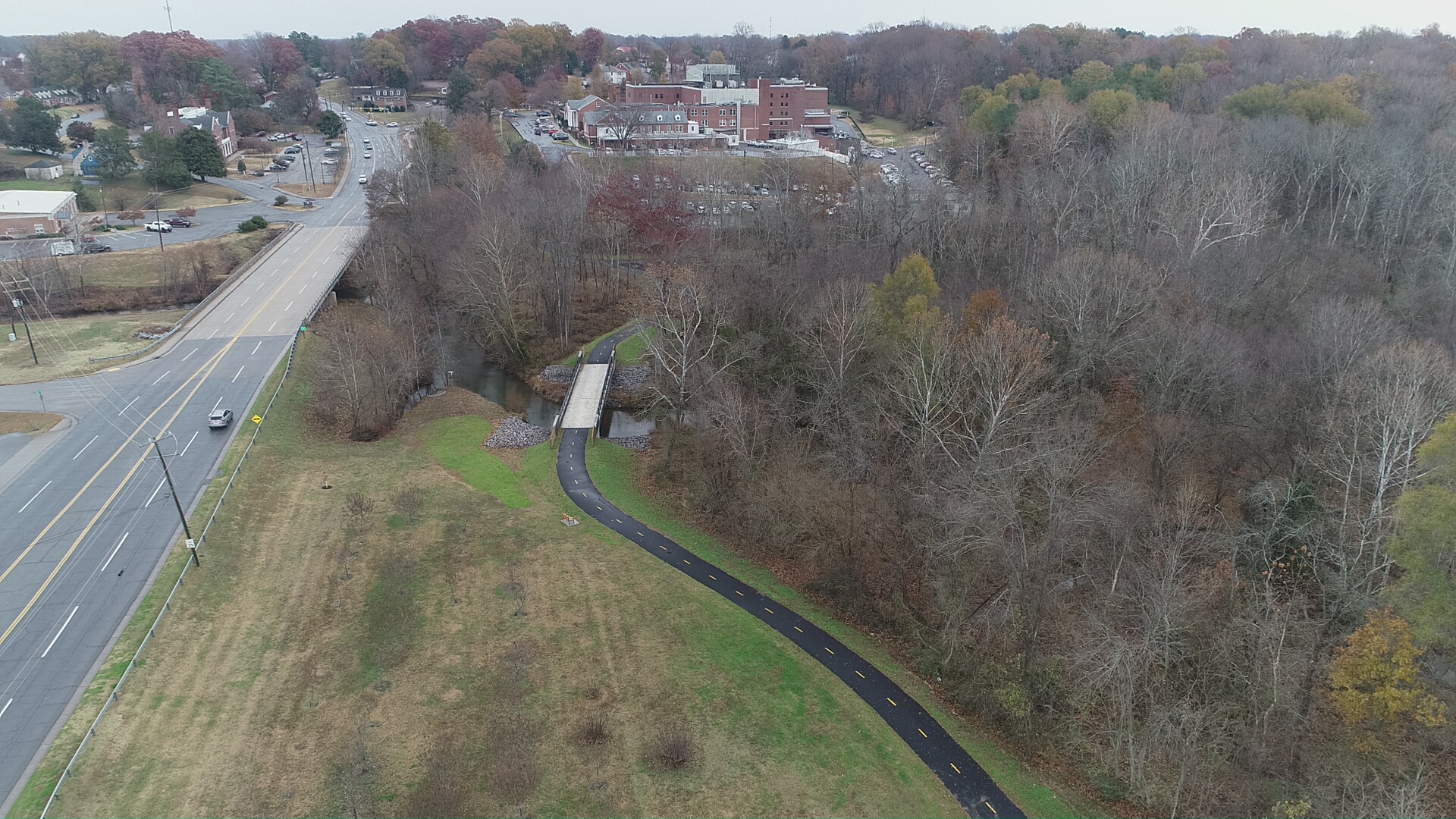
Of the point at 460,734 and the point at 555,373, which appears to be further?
the point at 555,373

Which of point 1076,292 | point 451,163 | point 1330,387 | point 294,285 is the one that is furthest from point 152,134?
point 1330,387

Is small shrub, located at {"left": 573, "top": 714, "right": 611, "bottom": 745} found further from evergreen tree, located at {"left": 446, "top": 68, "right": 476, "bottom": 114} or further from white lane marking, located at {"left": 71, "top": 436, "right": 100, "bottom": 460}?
evergreen tree, located at {"left": 446, "top": 68, "right": 476, "bottom": 114}

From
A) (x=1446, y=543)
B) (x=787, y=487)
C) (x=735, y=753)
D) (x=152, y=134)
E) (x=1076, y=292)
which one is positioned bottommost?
(x=735, y=753)

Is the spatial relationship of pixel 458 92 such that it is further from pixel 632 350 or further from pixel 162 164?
pixel 632 350

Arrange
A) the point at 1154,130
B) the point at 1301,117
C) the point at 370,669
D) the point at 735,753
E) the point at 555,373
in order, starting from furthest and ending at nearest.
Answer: the point at 1301,117
the point at 1154,130
the point at 555,373
the point at 370,669
the point at 735,753

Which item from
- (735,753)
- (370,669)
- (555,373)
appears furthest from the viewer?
(555,373)

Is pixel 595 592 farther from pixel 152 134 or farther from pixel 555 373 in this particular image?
pixel 152 134

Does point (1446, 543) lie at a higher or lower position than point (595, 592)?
higher
